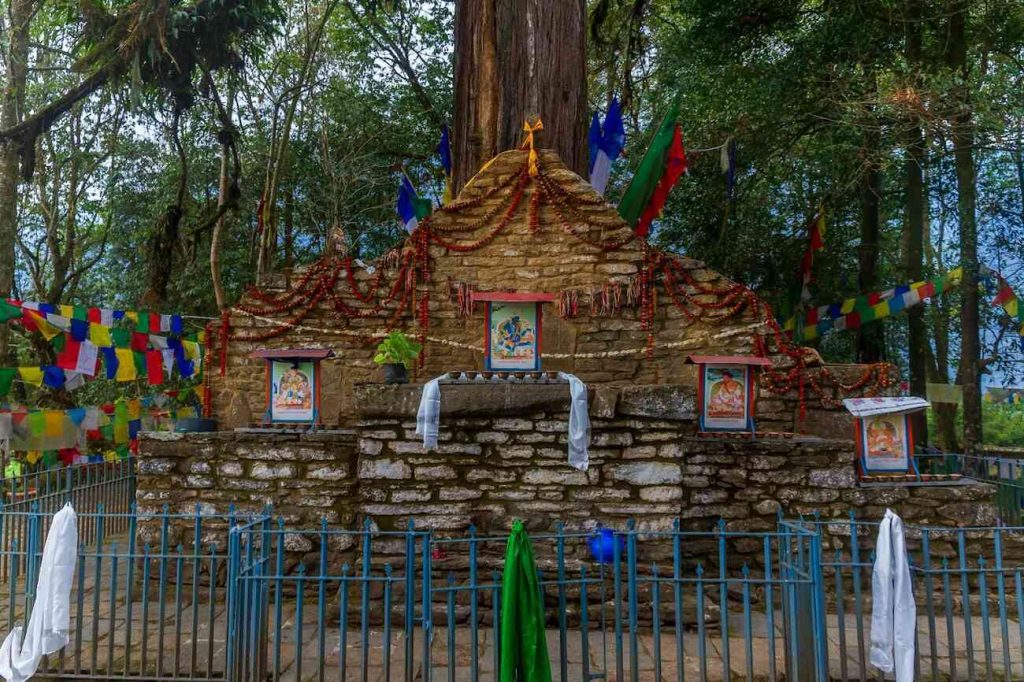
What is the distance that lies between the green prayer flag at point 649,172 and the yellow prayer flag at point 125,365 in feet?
21.5

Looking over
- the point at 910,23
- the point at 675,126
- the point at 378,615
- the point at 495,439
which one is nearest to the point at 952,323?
the point at 910,23

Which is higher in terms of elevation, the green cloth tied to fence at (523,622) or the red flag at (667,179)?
the red flag at (667,179)

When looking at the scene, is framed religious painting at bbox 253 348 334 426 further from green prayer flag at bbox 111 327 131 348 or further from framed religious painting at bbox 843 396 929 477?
framed religious painting at bbox 843 396 929 477

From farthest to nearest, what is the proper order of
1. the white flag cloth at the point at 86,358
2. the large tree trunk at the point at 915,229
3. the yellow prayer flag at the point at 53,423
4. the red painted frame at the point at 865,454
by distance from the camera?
the large tree trunk at the point at 915,229
the white flag cloth at the point at 86,358
the yellow prayer flag at the point at 53,423
the red painted frame at the point at 865,454

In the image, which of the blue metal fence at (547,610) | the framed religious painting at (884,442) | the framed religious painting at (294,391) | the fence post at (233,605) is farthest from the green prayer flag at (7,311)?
the framed religious painting at (884,442)

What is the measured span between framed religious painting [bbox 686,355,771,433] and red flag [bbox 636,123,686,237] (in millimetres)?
3637

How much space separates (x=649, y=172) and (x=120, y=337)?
7.15m

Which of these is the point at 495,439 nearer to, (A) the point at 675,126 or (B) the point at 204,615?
(B) the point at 204,615

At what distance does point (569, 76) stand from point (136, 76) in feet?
19.2

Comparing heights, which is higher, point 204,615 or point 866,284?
point 866,284

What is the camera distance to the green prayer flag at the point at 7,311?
23.2 ft

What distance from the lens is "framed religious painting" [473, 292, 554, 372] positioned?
6598 mm

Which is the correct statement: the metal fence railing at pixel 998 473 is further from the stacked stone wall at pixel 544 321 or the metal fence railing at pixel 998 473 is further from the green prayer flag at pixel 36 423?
the green prayer flag at pixel 36 423

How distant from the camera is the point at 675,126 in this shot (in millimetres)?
9867
